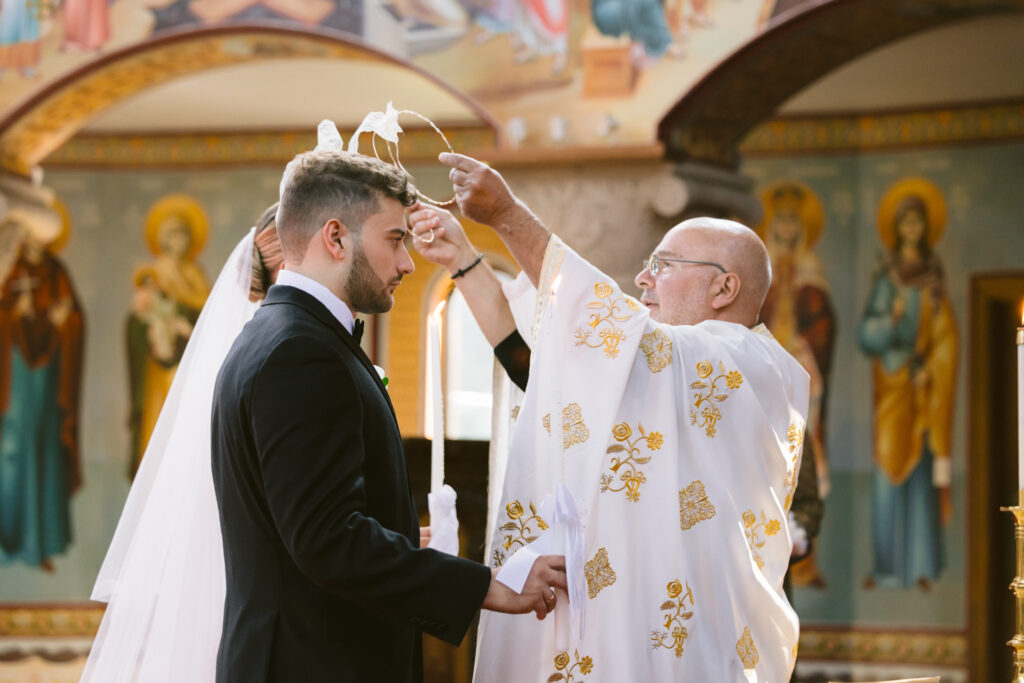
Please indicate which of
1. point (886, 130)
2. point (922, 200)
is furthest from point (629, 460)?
point (886, 130)

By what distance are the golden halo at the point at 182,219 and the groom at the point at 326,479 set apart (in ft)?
25.8

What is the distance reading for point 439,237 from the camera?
9.76 feet

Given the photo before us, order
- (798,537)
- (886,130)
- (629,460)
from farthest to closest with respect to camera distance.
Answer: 1. (886,130)
2. (798,537)
3. (629,460)

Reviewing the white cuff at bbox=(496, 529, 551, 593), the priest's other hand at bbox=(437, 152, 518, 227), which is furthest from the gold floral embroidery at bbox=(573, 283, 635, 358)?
the white cuff at bbox=(496, 529, 551, 593)

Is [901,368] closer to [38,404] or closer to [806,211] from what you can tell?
[806,211]

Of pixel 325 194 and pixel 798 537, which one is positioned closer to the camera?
pixel 325 194

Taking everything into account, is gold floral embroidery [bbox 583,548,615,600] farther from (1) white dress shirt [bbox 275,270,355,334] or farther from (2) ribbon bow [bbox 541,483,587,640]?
(1) white dress shirt [bbox 275,270,355,334]

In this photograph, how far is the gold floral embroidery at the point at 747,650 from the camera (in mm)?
2939

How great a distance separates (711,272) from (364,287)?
1.00 m

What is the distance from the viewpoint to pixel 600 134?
589cm

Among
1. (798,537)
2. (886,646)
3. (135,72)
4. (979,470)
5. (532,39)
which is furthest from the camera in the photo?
(886,646)

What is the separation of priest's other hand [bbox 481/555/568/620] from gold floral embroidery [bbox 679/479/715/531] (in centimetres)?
37

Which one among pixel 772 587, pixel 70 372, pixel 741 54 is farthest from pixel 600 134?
pixel 70 372

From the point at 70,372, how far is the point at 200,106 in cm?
229
